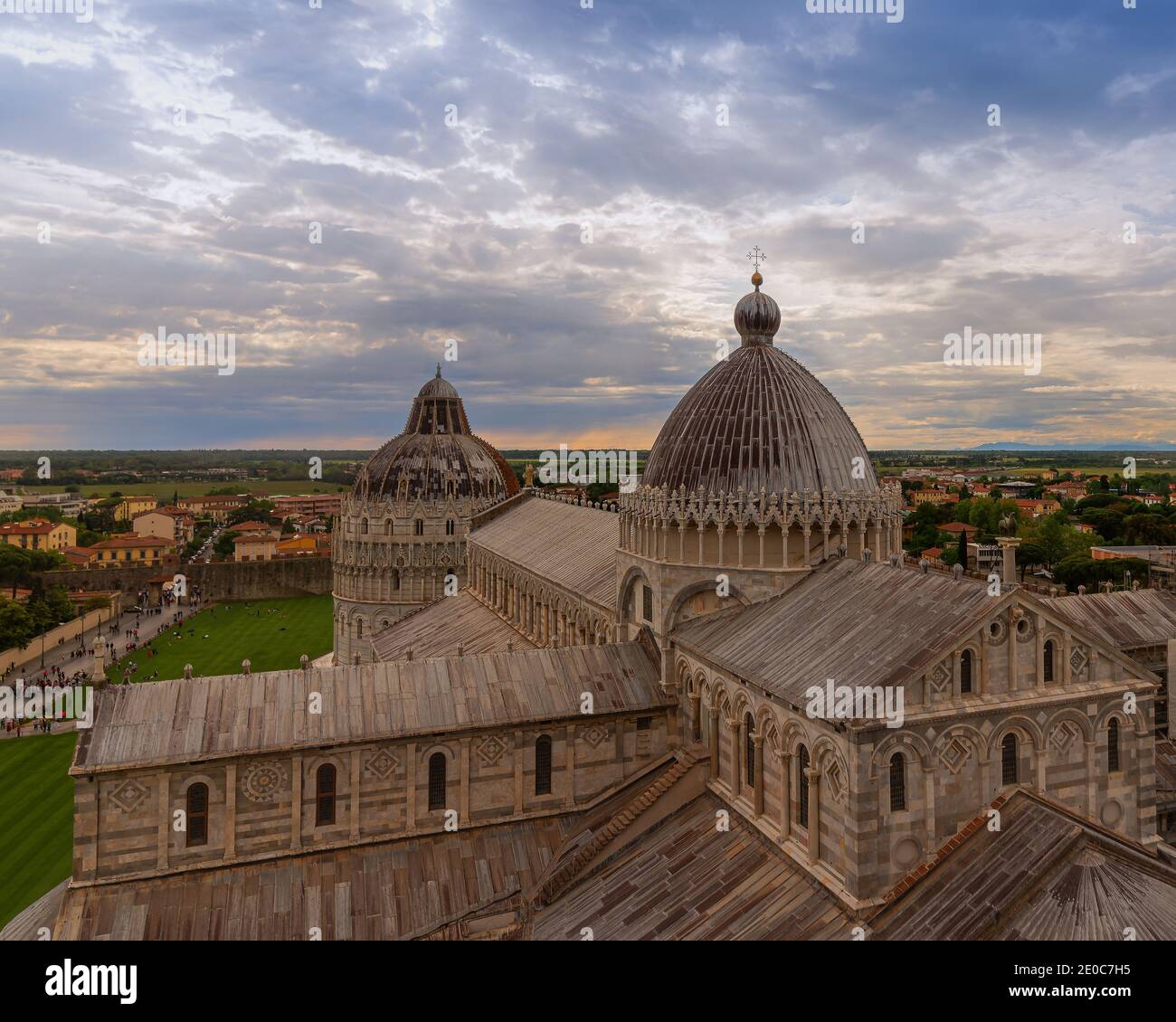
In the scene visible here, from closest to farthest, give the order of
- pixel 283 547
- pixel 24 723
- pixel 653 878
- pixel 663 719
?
pixel 653 878, pixel 663 719, pixel 24 723, pixel 283 547

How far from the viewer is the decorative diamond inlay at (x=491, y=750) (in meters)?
23.4

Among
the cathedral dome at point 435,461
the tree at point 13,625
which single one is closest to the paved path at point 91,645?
the tree at point 13,625

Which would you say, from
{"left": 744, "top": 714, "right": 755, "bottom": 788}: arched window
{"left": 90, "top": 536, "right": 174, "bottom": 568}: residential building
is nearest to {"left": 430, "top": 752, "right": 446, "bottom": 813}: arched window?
{"left": 744, "top": 714, "right": 755, "bottom": 788}: arched window

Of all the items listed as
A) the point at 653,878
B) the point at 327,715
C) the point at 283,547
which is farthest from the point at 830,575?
the point at 283,547

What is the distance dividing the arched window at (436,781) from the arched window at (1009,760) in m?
14.5

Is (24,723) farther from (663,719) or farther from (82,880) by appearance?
(663,719)

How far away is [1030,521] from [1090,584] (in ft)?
178

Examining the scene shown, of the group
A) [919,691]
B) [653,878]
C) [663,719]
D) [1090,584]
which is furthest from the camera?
[1090,584]

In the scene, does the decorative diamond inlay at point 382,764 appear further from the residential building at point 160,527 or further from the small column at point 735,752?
the residential building at point 160,527

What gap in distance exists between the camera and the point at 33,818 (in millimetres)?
39438

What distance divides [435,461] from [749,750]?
72.2 metres

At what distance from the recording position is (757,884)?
18969mm

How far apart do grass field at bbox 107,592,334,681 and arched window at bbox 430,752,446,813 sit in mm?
55470
